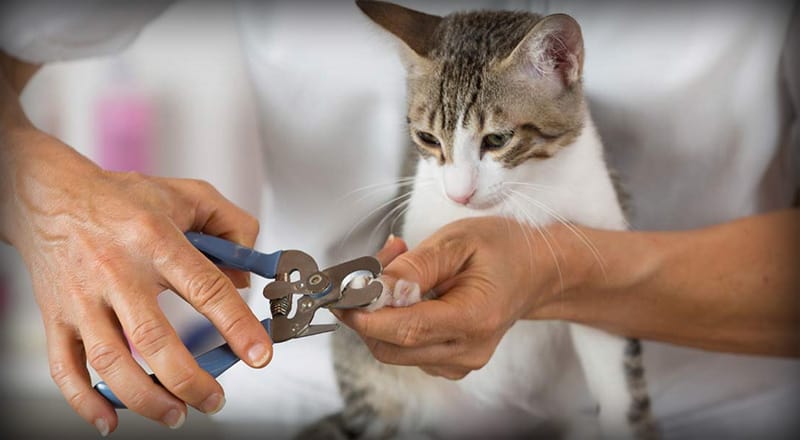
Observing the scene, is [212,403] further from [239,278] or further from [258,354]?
[239,278]

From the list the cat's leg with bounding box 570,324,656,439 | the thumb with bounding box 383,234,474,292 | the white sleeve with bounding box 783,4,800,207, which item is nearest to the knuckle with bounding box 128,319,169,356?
the thumb with bounding box 383,234,474,292

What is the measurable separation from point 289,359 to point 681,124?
2.02 feet

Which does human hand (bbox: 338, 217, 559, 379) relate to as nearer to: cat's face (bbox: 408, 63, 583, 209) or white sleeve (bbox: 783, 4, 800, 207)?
cat's face (bbox: 408, 63, 583, 209)

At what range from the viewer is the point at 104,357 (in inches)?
25.7

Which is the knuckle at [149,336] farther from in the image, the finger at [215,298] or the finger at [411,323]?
the finger at [411,323]

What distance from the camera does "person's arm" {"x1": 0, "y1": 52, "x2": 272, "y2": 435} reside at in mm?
638

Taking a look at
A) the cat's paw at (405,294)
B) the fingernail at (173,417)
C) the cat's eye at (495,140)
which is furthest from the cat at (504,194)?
the fingernail at (173,417)

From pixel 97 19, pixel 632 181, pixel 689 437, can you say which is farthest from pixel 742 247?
pixel 97 19

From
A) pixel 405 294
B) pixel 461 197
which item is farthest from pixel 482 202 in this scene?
pixel 405 294

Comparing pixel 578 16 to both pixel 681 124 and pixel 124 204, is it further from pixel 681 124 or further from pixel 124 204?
pixel 124 204

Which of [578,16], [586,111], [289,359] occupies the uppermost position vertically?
[578,16]

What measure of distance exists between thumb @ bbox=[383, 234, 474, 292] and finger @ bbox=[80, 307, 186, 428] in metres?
0.22

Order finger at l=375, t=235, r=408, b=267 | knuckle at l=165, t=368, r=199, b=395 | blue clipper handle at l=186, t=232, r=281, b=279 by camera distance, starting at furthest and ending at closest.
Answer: finger at l=375, t=235, r=408, b=267 → blue clipper handle at l=186, t=232, r=281, b=279 → knuckle at l=165, t=368, r=199, b=395

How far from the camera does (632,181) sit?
1.03 meters
